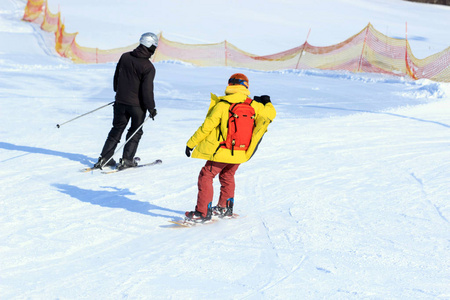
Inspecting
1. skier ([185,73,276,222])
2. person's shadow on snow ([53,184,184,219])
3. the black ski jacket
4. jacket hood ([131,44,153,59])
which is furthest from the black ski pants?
skier ([185,73,276,222])

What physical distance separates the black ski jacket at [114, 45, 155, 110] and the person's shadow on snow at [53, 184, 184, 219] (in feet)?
3.90

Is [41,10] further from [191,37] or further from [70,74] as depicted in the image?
[70,74]

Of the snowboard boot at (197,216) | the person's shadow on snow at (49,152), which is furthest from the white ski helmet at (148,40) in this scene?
the snowboard boot at (197,216)

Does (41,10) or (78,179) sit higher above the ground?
(41,10)

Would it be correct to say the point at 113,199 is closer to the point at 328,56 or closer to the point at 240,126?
the point at 240,126

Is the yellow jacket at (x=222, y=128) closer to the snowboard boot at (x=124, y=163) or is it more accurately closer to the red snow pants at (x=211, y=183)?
the red snow pants at (x=211, y=183)

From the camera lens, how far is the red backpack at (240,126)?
15.8 feet

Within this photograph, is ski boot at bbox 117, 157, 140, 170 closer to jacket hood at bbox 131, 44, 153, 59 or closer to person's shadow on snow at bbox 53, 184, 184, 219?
person's shadow on snow at bbox 53, 184, 184, 219

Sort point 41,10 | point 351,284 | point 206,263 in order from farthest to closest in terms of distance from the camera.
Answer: point 41,10 < point 206,263 < point 351,284

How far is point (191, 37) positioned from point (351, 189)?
27.7 meters

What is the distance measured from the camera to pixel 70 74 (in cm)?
1708

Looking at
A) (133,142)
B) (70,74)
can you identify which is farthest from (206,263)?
(70,74)

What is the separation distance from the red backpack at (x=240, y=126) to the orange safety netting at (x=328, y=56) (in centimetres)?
1387

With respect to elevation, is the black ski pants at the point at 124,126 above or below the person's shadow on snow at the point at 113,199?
above
